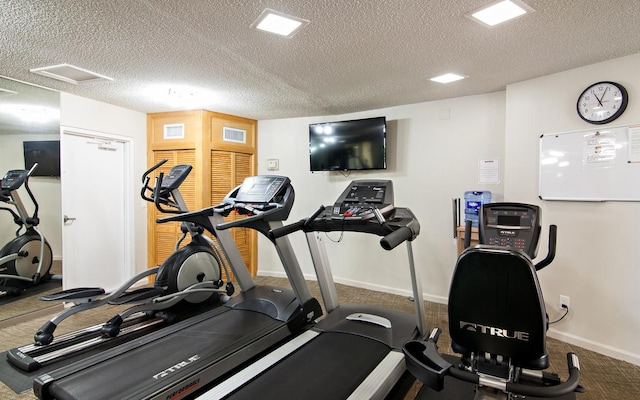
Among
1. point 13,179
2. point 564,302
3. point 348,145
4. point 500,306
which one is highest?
point 348,145

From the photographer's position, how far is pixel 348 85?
344 centimetres

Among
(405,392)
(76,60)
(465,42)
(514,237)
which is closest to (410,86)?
(465,42)

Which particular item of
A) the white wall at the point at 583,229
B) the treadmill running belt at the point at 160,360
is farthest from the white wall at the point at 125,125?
the white wall at the point at 583,229

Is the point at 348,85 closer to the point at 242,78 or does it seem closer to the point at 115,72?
the point at 242,78

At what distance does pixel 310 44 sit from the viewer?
8.12ft

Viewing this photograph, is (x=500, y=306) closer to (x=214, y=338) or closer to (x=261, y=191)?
(x=214, y=338)

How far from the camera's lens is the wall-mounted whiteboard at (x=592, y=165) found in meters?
2.63

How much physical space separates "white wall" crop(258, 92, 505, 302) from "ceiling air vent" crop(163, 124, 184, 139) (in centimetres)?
139

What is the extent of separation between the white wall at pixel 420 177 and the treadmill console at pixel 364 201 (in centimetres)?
129

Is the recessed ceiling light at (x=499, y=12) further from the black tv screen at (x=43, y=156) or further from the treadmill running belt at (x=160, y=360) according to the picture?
the black tv screen at (x=43, y=156)

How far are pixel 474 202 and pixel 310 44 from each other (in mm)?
2334

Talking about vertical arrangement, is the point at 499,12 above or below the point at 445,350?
above

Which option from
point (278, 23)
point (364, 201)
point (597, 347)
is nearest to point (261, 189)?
point (364, 201)

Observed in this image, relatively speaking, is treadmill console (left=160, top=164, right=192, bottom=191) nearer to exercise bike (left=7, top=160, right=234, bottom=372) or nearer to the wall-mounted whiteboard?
exercise bike (left=7, top=160, right=234, bottom=372)
